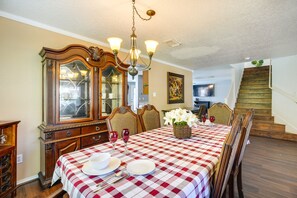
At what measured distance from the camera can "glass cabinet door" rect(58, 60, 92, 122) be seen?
6.95 feet

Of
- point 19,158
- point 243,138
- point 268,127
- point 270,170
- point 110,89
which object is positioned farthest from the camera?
point 268,127

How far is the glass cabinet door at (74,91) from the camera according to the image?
83.4 inches

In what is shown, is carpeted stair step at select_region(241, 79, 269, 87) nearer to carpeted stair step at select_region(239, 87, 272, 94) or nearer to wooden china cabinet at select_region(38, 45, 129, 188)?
carpeted stair step at select_region(239, 87, 272, 94)

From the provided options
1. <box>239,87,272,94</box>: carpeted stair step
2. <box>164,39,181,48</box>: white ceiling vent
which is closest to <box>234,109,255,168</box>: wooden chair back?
<box>164,39,181,48</box>: white ceiling vent

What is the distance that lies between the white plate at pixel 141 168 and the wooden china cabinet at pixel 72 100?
4.68 ft

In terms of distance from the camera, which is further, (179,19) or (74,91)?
(74,91)

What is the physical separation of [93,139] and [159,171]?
5.43 ft

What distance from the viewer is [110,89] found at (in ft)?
8.96

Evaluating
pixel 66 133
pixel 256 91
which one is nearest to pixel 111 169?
pixel 66 133

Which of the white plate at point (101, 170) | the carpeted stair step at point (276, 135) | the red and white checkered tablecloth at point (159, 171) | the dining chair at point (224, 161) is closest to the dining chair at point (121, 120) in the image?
the red and white checkered tablecloth at point (159, 171)

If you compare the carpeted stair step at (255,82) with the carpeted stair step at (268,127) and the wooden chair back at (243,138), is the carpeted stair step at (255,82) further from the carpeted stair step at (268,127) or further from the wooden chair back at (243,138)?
the wooden chair back at (243,138)

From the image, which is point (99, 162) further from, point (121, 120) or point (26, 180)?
point (26, 180)

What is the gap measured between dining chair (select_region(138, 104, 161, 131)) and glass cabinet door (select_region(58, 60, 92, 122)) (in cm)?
82

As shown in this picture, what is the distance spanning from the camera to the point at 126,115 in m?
2.09
